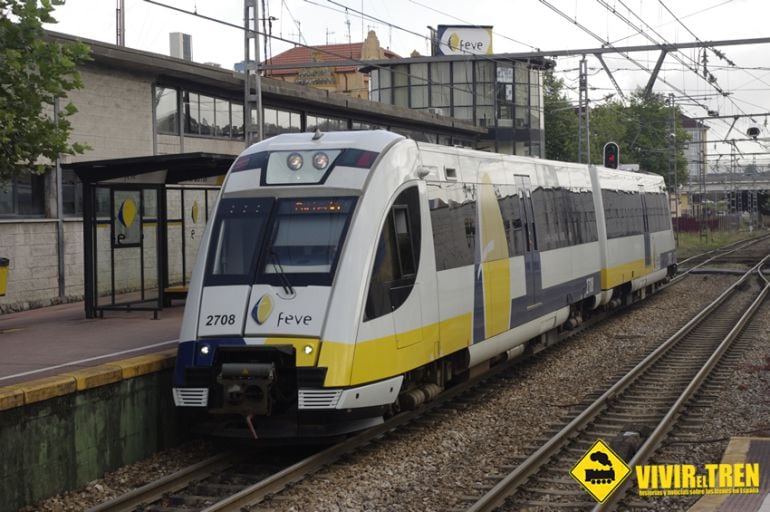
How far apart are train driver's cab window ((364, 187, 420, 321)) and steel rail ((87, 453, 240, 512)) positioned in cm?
199

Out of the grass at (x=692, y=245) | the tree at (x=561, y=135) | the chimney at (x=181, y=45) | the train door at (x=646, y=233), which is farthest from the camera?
the tree at (x=561, y=135)

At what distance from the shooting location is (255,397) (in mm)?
9852

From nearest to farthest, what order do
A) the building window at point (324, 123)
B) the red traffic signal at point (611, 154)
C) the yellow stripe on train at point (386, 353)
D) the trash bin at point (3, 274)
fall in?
the yellow stripe on train at point (386, 353)
the trash bin at point (3, 274)
the building window at point (324, 123)
the red traffic signal at point (611, 154)

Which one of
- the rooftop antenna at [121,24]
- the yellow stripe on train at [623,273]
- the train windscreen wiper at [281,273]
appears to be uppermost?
the rooftop antenna at [121,24]

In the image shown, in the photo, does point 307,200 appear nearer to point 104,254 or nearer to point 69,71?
point 69,71

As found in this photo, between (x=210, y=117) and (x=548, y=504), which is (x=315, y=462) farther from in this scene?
(x=210, y=117)

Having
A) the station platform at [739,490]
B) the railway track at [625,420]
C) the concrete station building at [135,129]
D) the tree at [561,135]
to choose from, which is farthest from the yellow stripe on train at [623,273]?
the tree at [561,135]

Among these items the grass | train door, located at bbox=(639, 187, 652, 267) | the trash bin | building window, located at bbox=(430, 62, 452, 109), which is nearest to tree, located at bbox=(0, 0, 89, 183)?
the trash bin

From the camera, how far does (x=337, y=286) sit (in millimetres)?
9984

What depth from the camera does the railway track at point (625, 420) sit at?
29.4ft

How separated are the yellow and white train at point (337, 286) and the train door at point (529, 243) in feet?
5.44

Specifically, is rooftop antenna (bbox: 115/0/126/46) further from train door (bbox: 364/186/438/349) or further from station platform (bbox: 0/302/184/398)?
train door (bbox: 364/186/438/349)

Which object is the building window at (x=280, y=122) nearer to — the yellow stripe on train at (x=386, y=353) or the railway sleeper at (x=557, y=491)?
the yellow stripe on train at (x=386, y=353)

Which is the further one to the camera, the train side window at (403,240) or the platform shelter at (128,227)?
the platform shelter at (128,227)
